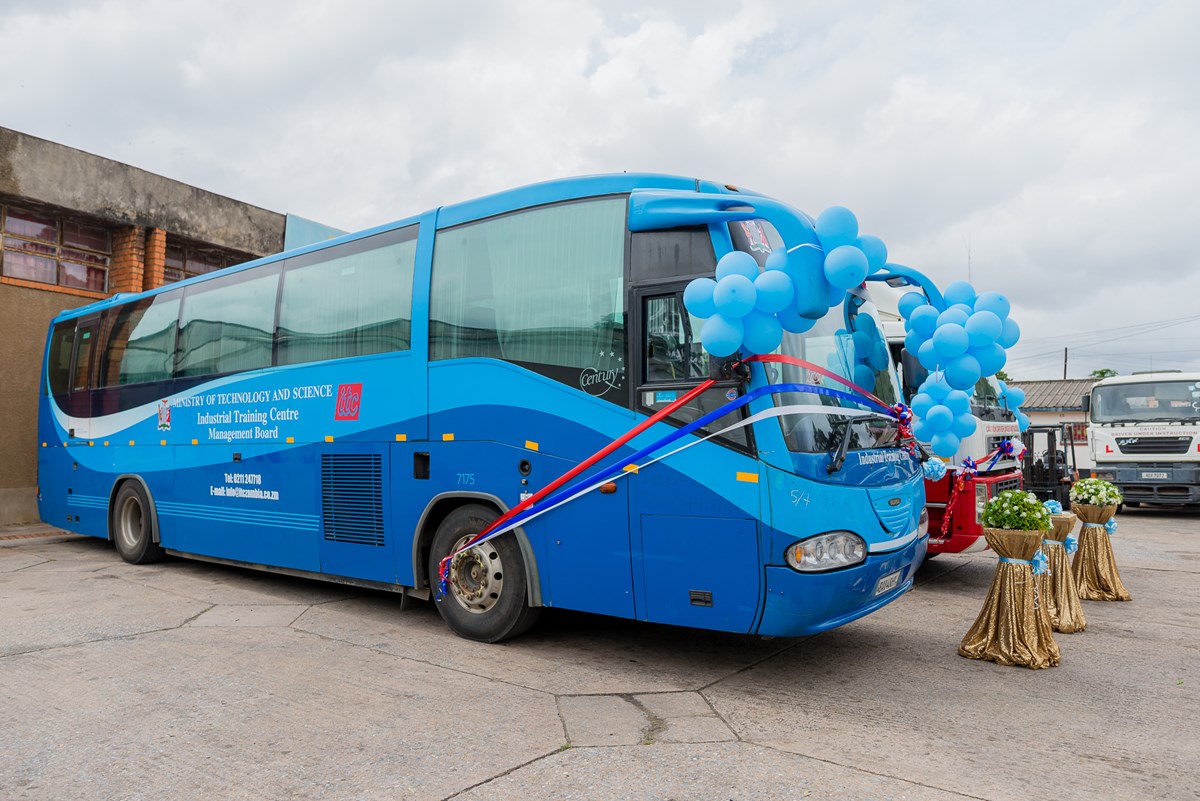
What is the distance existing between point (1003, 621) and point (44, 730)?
5.94m

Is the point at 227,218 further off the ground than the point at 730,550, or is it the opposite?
the point at 227,218

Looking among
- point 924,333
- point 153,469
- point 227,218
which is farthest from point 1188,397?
point 227,218

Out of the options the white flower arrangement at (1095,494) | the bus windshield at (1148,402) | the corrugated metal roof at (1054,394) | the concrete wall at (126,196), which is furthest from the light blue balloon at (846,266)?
the corrugated metal roof at (1054,394)

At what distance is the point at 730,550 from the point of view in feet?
16.2

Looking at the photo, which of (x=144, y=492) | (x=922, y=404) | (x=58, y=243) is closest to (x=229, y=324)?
(x=144, y=492)

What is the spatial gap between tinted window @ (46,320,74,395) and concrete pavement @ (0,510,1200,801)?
17.3 ft

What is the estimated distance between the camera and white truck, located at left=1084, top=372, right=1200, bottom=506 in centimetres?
1538

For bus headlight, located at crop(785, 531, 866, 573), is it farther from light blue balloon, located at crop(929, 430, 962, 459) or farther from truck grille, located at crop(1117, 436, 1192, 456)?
truck grille, located at crop(1117, 436, 1192, 456)

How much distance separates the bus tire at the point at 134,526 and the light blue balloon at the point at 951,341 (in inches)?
352

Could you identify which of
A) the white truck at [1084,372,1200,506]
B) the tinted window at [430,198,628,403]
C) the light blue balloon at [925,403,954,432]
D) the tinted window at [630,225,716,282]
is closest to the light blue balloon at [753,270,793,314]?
the tinted window at [630,225,716,282]

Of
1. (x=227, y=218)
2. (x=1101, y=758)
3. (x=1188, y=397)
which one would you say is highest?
(x=227, y=218)

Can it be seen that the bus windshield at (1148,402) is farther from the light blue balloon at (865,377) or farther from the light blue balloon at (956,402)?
the light blue balloon at (865,377)

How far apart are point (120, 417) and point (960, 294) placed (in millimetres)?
→ 9771

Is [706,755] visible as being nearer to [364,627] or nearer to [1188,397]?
[364,627]
